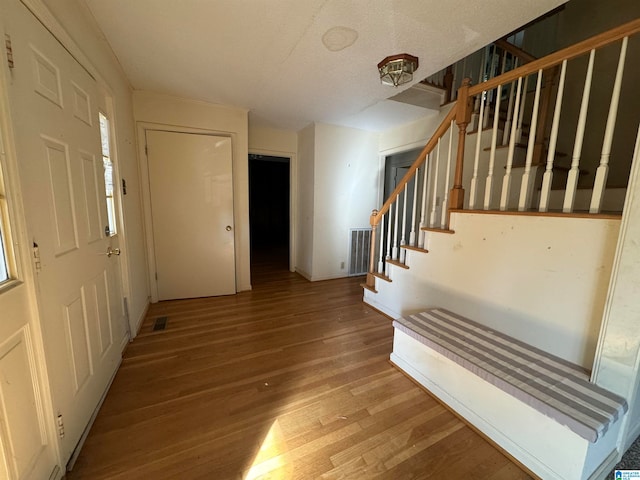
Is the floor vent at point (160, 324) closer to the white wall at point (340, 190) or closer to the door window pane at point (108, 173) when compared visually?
the door window pane at point (108, 173)

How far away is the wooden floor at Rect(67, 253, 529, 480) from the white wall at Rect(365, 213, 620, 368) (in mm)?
696

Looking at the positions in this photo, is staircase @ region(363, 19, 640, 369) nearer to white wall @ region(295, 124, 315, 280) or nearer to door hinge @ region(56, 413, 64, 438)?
white wall @ region(295, 124, 315, 280)

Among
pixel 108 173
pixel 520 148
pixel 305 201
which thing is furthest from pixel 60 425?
pixel 520 148

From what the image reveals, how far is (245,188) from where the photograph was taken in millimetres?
3092

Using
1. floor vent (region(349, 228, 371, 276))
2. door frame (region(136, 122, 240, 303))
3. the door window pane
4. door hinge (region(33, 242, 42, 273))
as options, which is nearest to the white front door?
door hinge (region(33, 242, 42, 273))

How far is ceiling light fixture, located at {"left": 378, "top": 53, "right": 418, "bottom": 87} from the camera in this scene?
73.3 inches

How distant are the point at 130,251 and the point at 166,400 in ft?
4.39

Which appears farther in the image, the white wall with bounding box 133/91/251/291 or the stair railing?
the white wall with bounding box 133/91/251/291


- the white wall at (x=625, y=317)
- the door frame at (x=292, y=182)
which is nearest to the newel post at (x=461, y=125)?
the white wall at (x=625, y=317)

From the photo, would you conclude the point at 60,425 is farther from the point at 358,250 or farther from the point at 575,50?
the point at 358,250

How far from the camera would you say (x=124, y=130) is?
2229 millimetres

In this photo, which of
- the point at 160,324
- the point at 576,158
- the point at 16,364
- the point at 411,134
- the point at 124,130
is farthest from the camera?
the point at 411,134

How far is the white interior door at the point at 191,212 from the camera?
2.76 metres

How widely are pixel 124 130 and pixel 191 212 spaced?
Result: 996 millimetres
